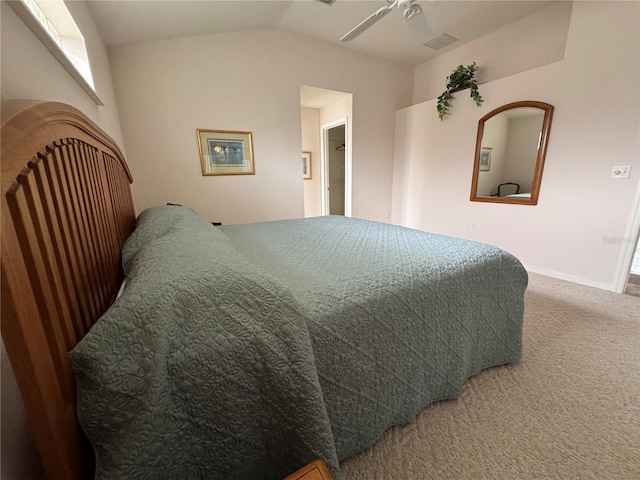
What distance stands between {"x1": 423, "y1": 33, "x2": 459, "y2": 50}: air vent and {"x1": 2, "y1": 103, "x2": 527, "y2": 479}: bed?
3405 mm

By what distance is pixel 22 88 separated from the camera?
2.49ft

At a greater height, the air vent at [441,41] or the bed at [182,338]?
the air vent at [441,41]

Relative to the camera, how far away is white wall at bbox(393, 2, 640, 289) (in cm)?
222

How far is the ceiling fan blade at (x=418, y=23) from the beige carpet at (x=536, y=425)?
2.43 meters

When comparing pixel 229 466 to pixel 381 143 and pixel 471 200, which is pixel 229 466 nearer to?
pixel 471 200

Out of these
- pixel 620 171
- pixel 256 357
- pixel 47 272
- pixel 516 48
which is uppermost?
pixel 516 48

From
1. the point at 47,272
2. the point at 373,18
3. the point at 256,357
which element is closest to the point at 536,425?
the point at 256,357

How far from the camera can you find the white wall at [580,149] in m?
2.22

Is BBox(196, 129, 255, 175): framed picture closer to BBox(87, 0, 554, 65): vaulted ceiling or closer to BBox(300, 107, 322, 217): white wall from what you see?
BBox(87, 0, 554, 65): vaulted ceiling

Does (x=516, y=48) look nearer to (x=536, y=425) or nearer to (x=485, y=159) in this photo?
(x=485, y=159)

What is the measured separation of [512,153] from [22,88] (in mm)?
4008

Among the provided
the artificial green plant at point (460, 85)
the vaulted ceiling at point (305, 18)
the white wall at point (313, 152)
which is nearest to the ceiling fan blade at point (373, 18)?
the vaulted ceiling at point (305, 18)

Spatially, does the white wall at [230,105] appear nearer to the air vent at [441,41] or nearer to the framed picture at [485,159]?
the air vent at [441,41]

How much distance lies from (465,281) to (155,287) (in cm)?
121
